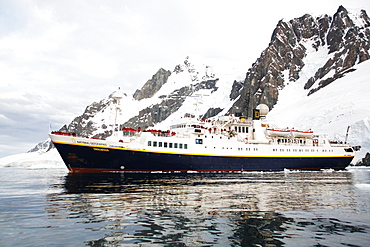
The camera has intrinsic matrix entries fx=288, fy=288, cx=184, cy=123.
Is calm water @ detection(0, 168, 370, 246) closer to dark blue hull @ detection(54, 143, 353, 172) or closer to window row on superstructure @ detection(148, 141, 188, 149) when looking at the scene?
dark blue hull @ detection(54, 143, 353, 172)

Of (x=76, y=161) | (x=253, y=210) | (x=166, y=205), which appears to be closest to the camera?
(x=253, y=210)

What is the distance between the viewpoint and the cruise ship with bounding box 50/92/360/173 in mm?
35344

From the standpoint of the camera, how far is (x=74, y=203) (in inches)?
572

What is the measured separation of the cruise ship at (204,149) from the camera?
35.3 m

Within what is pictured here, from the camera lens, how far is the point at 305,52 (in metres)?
148

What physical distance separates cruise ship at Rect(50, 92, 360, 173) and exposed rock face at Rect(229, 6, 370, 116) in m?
73.8

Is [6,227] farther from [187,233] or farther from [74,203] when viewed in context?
[187,233]

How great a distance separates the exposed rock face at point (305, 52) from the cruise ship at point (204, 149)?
7384cm

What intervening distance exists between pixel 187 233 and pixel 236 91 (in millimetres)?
179526

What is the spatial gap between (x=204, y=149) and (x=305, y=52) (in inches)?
5118

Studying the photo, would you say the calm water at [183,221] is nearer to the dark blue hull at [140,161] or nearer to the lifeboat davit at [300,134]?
the dark blue hull at [140,161]

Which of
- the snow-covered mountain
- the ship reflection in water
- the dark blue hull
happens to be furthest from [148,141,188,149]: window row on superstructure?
the snow-covered mountain

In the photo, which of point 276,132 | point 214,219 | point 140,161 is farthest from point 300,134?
point 214,219

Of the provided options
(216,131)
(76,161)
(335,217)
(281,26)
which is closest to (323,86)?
(281,26)
